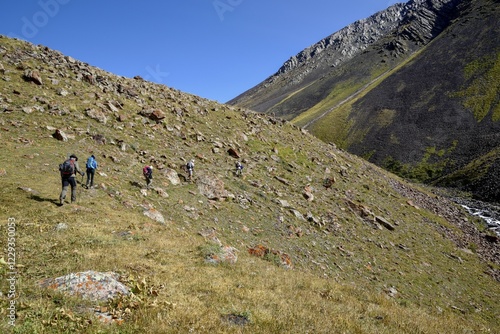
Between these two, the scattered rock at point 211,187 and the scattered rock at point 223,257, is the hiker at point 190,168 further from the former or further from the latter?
the scattered rock at point 223,257

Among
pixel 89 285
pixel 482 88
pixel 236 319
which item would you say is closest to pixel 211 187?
pixel 89 285

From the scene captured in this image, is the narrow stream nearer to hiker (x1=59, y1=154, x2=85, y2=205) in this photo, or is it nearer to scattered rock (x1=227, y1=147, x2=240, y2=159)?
scattered rock (x1=227, y1=147, x2=240, y2=159)

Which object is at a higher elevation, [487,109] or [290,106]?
[290,106]

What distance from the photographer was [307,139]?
4853cm

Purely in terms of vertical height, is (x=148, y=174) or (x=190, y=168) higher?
(x=190, y=168)

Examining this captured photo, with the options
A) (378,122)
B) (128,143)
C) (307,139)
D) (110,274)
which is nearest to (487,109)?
(378,122)

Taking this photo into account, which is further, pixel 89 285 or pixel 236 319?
pixel 89 285

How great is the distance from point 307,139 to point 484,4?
16266 centimetres

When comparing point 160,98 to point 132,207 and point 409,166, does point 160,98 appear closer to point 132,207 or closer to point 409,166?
point 132,207

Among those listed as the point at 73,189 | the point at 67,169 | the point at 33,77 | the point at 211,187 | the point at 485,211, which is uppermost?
the point at 33,77

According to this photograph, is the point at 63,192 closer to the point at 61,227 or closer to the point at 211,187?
the point at 61,227

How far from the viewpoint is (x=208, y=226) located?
19234mm

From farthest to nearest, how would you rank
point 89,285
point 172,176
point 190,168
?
point 190,168, point 172,176, point 89,285

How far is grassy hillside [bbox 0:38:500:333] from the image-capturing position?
298 inches
